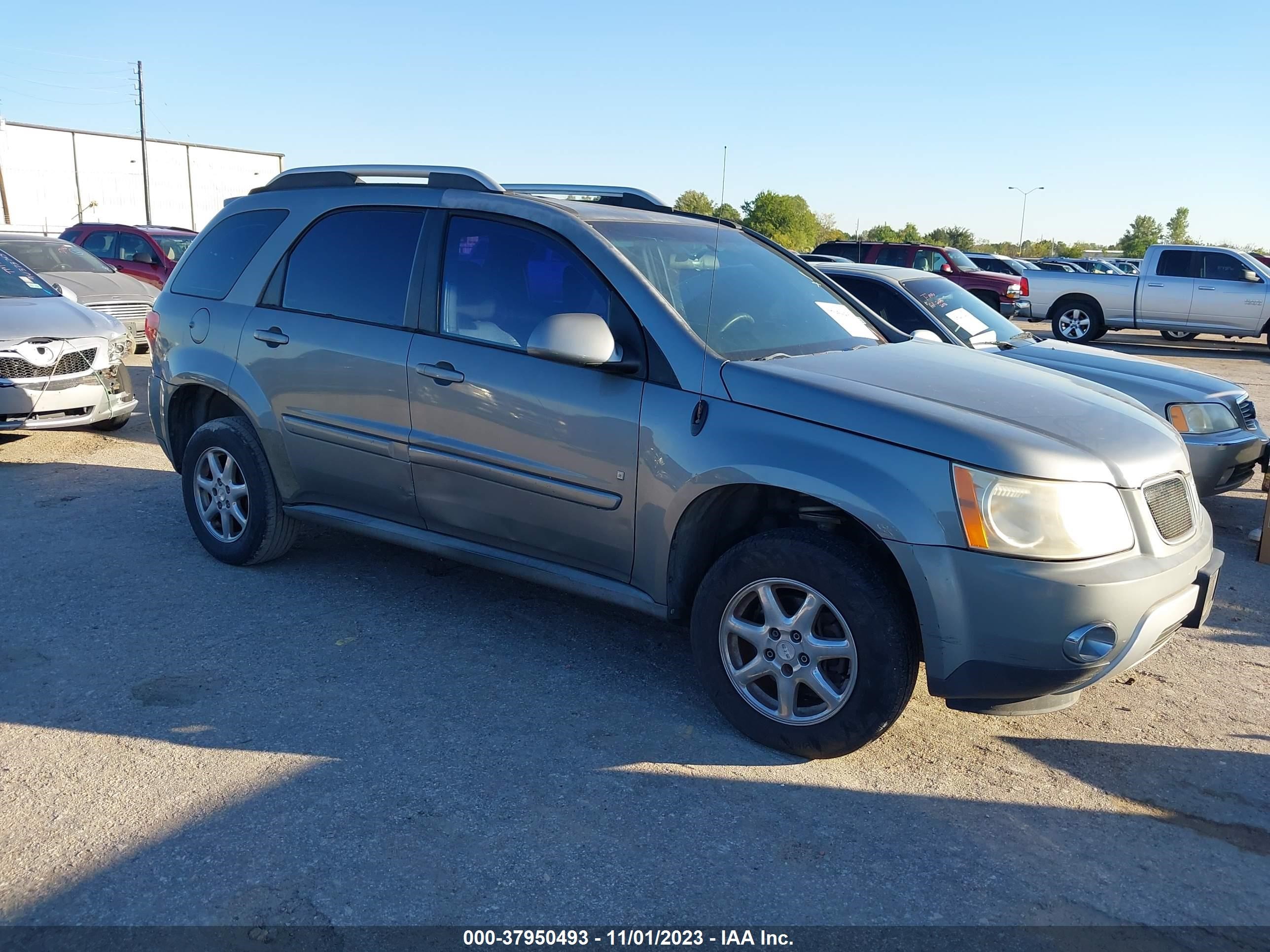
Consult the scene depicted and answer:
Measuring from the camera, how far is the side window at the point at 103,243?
15695 millimetres

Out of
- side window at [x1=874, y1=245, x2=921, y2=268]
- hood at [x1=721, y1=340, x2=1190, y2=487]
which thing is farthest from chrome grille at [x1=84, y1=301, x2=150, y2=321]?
side window at [x1=874, y1=245, x2=921, y2=268]

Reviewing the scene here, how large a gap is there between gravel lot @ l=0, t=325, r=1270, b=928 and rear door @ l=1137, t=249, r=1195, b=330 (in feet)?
50.4

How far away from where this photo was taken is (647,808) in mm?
3279

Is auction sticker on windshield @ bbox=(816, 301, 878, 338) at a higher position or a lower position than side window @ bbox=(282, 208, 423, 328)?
lower

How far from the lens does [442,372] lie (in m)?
4.33

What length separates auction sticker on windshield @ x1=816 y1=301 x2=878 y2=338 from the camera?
460cm

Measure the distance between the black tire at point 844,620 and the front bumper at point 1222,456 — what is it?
392cm

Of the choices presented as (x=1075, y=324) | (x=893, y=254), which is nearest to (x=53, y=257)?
(x=893, y=254)

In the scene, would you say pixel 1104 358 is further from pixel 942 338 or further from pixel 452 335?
pixel 452 335

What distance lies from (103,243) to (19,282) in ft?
26.0

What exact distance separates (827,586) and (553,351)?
1.25 meters

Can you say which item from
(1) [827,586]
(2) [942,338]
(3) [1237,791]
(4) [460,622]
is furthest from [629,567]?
(2) [942,338]

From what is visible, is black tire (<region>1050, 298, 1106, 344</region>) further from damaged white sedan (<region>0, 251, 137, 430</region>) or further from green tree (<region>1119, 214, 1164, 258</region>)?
green tree (<region>1119, 214, 1164, 258</region>)

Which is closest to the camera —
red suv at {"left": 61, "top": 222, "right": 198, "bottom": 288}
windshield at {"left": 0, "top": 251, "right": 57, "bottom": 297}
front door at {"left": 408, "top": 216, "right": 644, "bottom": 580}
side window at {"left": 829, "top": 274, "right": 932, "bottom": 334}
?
front door at {"left": 408, "top": 216, "right": 644, "bottom": 580}
